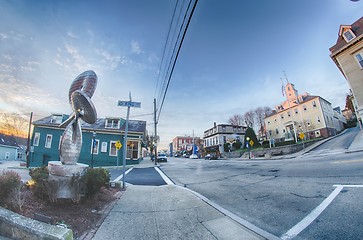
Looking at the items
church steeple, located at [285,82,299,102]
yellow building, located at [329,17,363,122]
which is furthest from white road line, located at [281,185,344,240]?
church steeple, located at [285,82,299,102]

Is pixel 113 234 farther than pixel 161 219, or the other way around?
pixel 161 219

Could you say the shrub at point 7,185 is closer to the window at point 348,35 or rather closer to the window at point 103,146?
the window at point 103,146

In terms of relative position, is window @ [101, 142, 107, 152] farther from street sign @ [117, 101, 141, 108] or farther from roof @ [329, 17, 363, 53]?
roof @ [329, 17, 363, 53]

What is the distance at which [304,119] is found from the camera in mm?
36781

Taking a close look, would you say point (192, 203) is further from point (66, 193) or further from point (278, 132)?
point (278, 132)

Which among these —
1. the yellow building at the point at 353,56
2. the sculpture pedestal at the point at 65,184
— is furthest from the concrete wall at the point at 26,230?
the yellow building at the point at 353,56

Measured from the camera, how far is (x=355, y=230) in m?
2.93

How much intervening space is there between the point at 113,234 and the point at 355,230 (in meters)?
4.59

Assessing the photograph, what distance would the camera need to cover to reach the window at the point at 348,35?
61.5ft

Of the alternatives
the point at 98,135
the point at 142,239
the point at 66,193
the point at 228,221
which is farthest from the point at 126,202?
the point at 98,135

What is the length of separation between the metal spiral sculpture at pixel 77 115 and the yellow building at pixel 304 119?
114 ft

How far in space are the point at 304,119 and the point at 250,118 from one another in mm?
21039

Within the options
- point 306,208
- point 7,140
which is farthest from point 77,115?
point 7,140

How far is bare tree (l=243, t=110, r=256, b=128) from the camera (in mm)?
57219
